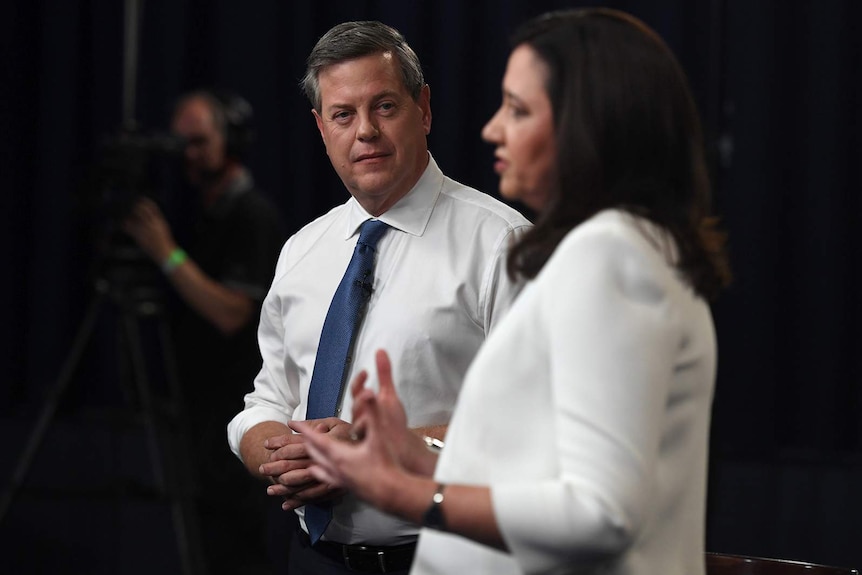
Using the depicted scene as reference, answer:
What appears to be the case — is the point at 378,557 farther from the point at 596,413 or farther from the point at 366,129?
the point at 596,413

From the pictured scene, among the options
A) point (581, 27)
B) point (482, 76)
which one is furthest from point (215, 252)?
point (581, 27)

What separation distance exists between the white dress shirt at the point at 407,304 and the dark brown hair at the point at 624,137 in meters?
0.48

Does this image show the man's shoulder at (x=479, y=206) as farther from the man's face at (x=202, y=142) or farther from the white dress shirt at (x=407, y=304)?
the man's face at (x=202, y=142)

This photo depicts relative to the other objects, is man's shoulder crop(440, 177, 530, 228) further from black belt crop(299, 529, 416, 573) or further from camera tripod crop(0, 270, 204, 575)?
camera tripod crop(0, 270, 204, 575)

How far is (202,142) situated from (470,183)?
87 centimetres

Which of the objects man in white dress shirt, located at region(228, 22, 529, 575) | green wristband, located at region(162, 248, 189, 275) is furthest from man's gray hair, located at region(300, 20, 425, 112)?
green wristband, located at region(162, 248, 189, 275)

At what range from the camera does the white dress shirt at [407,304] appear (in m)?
1.63

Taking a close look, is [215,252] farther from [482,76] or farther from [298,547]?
[298,547]

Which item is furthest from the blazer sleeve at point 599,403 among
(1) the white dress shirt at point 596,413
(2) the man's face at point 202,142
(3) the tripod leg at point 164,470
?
(2) the man's face at point 202,142

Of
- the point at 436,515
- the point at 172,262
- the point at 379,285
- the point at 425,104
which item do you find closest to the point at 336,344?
the point at 379,285

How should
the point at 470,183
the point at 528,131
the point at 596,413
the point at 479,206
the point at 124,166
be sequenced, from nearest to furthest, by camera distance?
the point at 596,413, the point at 528,131, the point at 479,206, the point at 124,166, the point at 470,183

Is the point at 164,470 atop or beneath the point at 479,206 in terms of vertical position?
beneath

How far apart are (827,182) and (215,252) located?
1.88 m

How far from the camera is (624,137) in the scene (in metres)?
1.04
